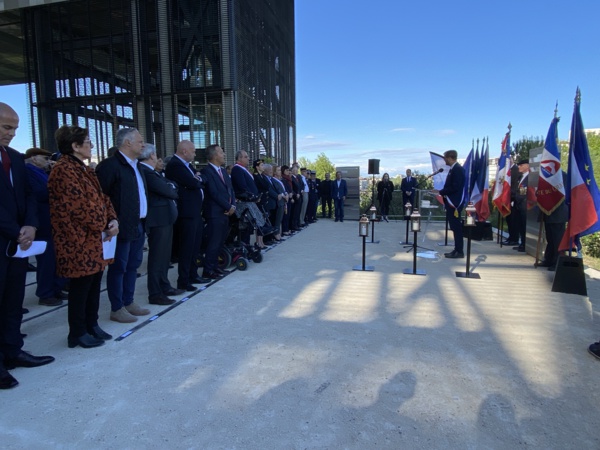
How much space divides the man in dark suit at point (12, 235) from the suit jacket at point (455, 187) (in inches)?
258

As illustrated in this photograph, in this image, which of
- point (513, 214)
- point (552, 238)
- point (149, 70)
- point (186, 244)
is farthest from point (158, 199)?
point (149, 70)

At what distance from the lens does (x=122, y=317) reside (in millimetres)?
3826

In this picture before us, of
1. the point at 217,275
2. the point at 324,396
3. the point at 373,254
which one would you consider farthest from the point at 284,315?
the point at 373,254

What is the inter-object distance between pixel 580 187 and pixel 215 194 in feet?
14.7

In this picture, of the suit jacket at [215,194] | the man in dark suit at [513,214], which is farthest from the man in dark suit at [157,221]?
the man in dark suit at [513,214]

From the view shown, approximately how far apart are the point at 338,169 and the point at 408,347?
11.8m

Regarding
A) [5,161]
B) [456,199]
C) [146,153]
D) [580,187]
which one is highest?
[146,153]

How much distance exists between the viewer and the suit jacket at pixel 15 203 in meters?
2.57

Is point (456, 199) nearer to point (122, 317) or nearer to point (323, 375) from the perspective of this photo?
point (323, 375)

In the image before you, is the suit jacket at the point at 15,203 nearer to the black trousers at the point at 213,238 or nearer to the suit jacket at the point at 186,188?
the suit jacket at the point at 186,188

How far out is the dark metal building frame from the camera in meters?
14.4

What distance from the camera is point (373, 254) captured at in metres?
7.49

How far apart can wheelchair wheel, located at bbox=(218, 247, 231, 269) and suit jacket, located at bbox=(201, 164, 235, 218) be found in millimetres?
944

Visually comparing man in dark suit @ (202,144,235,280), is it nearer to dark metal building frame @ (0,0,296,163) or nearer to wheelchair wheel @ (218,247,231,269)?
wheelchair wheel @ (218,247,231,269)
